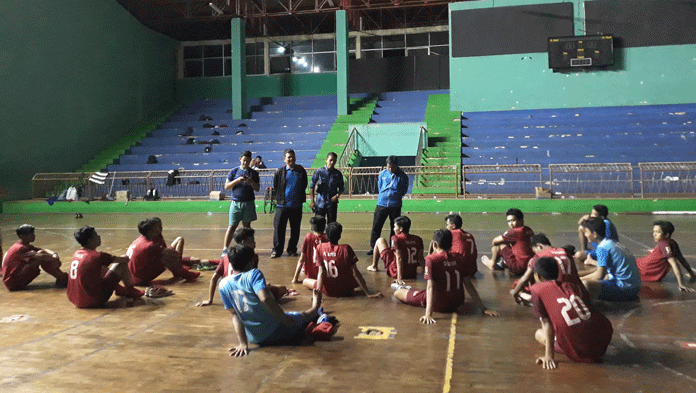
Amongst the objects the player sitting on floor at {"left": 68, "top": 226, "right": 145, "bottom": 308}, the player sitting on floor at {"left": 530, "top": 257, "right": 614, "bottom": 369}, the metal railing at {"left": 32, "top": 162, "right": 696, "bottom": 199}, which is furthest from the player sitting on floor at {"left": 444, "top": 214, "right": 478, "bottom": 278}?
the metal railing at {"left": 32, "top": 162, "right": 696, "bottom": 199}

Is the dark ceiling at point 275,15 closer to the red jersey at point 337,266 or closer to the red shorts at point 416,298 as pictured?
the red jersey at point 337,266

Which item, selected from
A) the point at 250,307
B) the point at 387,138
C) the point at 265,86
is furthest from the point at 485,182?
the point at 265,86

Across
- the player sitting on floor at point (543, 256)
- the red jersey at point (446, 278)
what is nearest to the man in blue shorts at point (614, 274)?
the player sitting on floor at point (543, 256)

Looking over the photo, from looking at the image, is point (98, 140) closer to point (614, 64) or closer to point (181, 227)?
point (181, 227)

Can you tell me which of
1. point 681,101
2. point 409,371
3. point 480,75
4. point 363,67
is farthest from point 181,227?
point 681,101

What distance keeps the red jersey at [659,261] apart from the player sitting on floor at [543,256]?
79.0 inches

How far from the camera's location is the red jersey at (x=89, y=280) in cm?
639

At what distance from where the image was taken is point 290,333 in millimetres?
5086

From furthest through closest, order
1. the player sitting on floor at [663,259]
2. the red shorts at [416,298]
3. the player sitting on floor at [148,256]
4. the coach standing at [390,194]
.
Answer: the coach standing at [390,194] < the player sitting on floor at [148,256] < the player sitting on floor at [663,259] < the red shorts at [416,298]

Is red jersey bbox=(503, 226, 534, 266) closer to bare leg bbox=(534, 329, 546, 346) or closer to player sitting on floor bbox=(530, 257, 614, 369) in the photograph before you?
bare leg bbox=(534, 329, 546, 346)

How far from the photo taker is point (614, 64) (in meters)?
25.5

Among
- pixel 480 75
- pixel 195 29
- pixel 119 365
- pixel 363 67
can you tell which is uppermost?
pixel 195 29

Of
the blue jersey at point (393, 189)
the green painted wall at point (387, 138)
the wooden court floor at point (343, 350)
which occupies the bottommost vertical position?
the wooden court floor at point (343, 350)

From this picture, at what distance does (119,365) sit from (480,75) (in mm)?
25069
